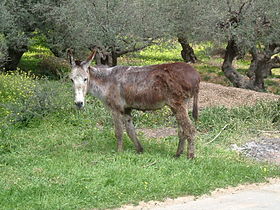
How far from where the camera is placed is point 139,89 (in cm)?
985

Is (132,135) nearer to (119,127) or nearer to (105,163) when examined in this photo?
(119,127)

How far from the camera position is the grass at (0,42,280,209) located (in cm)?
774

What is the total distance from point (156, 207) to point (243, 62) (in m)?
22.6

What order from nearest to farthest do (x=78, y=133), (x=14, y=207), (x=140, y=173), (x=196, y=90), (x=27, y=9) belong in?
(x=14, y=207), (x=140, y=173), (x=196, y=90), (x=78, y=133), (x=27, y=9)

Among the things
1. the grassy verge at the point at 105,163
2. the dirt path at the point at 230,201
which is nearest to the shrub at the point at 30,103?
the grassy verge at the point at 105,163

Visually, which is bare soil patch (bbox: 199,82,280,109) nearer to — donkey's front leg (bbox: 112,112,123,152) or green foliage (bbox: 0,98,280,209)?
green foliage (bbox: 0,98,280,209)

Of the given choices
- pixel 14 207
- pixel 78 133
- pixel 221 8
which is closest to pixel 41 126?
pixel 78 133

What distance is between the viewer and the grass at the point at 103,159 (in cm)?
774

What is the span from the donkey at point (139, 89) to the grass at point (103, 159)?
597 millimetres

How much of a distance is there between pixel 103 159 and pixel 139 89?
1.51 metres

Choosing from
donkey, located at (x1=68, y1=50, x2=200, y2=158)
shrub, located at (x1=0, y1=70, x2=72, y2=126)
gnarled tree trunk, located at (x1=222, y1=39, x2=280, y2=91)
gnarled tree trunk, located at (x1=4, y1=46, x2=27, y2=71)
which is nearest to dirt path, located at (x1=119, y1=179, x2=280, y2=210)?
donkey, located at (x1=68, y1=50, x2=200, y2=158)

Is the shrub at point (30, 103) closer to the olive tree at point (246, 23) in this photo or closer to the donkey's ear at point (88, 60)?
the donkey's ear at point (88, 60)

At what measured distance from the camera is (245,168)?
9.11m

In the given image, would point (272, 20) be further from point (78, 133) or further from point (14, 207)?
point (14, 207)
